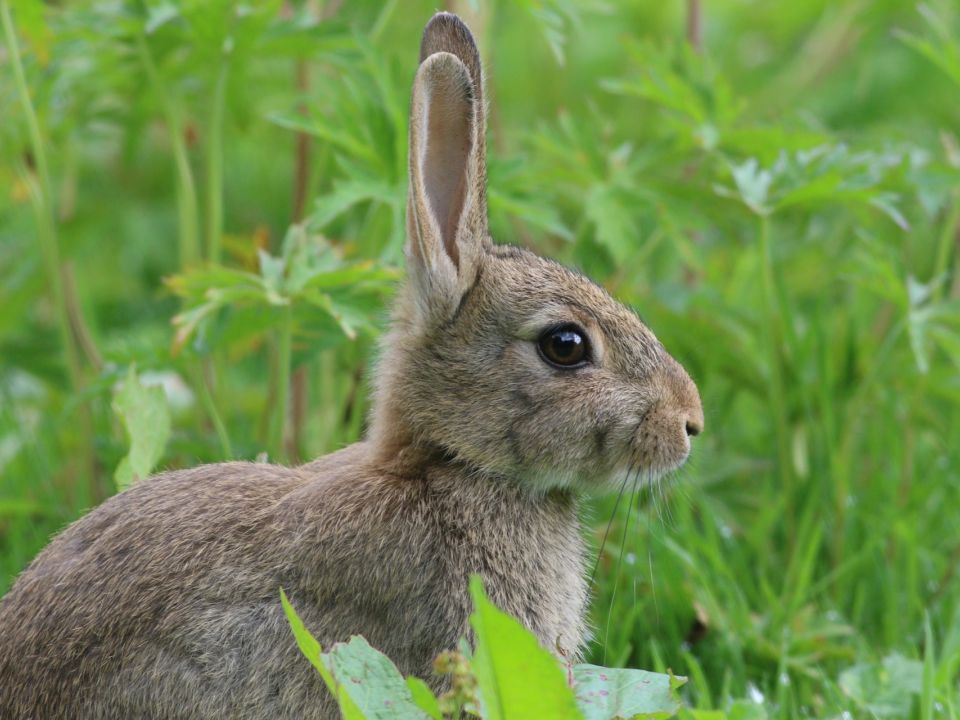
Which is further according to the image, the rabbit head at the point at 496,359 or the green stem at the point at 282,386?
the green stem at the point at 282,386

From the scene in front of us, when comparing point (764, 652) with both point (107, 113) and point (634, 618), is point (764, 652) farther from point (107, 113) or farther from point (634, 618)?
point (107, 113)

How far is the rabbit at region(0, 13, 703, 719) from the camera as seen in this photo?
3.01m

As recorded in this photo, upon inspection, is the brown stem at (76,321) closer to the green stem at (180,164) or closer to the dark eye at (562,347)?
the green stem at (180,164)

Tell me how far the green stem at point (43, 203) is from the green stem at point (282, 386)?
776 millimetres

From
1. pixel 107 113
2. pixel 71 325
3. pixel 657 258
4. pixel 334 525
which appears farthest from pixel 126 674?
pixel 657 258

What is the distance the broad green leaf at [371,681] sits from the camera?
105 inches

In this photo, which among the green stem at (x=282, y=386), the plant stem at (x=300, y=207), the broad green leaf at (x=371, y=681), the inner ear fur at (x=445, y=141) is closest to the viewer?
the broad green leaf at (x=371, y=681)

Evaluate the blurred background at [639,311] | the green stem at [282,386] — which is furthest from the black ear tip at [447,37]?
the green stem at [282,386]

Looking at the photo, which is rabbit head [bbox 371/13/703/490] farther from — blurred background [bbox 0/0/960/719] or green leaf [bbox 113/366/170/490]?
green leaf [bbox 113/366/170/490]

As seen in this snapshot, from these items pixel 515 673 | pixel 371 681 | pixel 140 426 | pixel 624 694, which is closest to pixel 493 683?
pixel 515 673

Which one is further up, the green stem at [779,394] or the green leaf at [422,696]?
the green leaf at [422,696]

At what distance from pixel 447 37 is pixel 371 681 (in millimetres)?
1569

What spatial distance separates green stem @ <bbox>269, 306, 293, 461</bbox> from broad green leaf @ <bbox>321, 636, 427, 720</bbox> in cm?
133

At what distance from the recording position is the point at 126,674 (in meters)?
2.98
